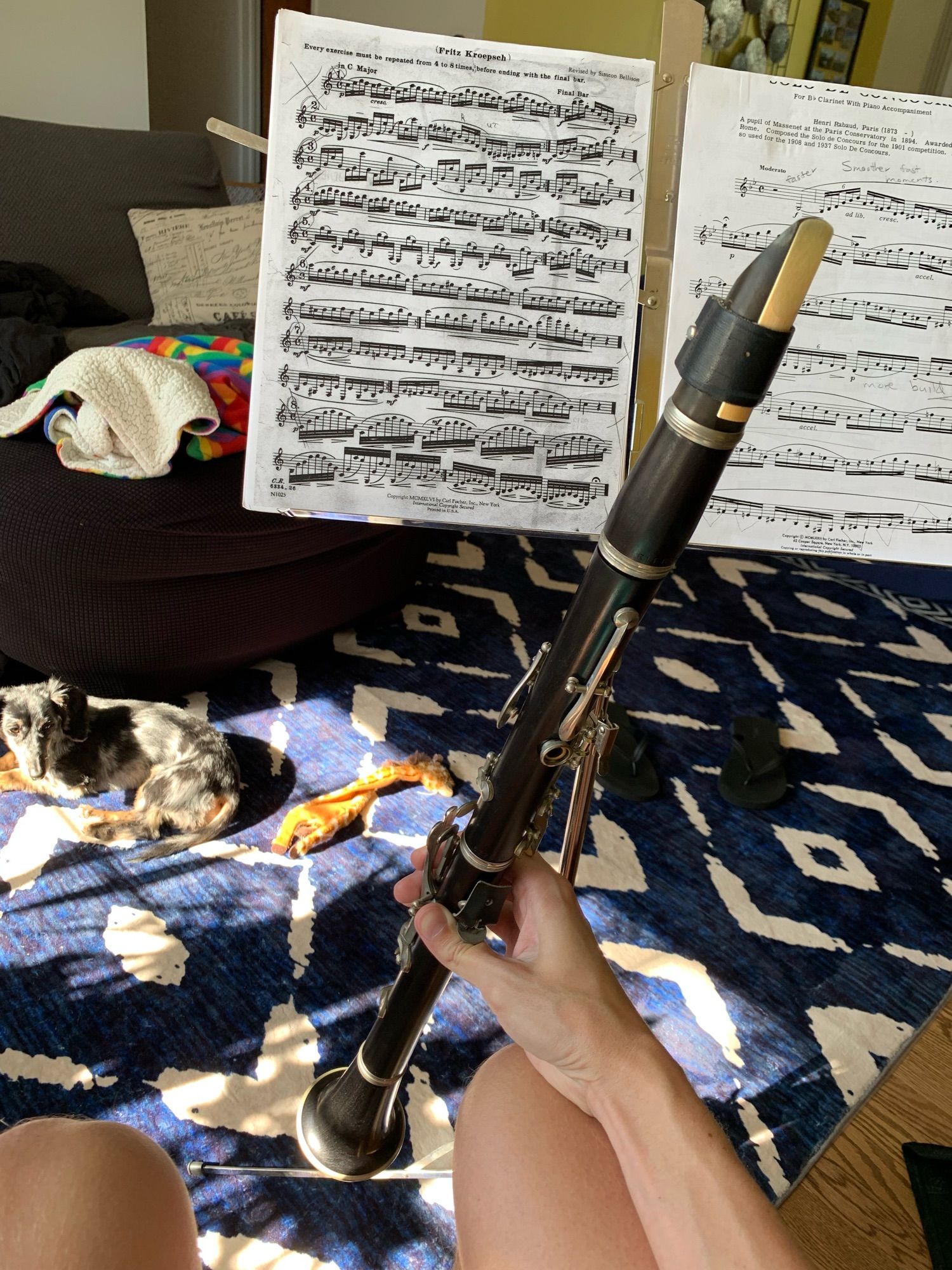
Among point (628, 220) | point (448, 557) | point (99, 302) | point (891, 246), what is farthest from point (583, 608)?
point (99, 302)

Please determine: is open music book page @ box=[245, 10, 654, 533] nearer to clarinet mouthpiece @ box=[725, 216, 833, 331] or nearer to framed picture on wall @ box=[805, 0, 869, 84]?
clarinet mouthpiece @ box=[725, 216, 833, 331]

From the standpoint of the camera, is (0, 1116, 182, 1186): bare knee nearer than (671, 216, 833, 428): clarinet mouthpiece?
No

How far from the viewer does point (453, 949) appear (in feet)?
2.60

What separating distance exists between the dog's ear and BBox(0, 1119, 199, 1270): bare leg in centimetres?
91

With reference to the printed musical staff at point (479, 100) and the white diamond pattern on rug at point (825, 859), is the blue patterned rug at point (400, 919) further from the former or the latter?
the printed musical staff at point (479, 100)

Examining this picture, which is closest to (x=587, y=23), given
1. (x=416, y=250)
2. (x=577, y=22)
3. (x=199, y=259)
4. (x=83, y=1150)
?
(x=577, y=22)

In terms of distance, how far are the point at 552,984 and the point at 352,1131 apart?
22.8 inches

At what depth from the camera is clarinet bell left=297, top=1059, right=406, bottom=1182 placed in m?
1.10

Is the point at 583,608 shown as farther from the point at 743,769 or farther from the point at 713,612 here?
the point at 713,612

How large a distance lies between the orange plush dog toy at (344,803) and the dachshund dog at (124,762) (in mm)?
116

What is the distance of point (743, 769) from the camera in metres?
1.92

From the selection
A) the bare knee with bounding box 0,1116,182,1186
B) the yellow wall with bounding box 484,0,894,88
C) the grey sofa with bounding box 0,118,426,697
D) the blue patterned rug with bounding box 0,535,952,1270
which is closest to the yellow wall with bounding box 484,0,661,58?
the yellow wall with bounding box 484,0,894,88

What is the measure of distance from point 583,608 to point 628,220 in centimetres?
60

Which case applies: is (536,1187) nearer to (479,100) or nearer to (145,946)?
(145,946)
